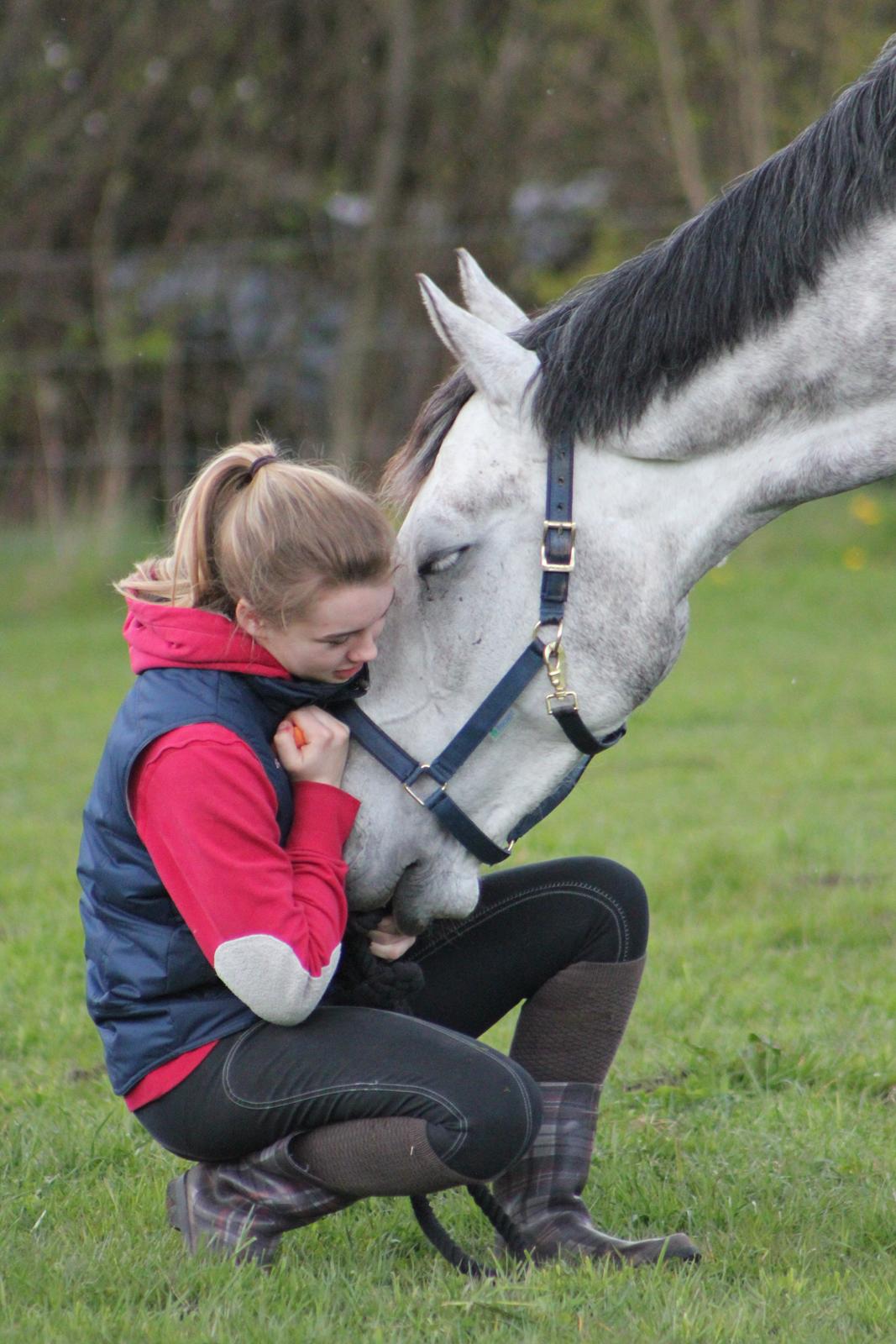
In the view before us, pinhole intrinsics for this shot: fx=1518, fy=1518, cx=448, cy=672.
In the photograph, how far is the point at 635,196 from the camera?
44.0ft

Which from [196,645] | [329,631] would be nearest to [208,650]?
[196,645]

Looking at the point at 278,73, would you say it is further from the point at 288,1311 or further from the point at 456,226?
the point at 288,1311

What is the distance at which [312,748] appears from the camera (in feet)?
7.77

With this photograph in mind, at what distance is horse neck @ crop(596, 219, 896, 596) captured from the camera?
97.0 inches

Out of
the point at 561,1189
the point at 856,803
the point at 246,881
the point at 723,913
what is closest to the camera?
Answer: the point at 246,881

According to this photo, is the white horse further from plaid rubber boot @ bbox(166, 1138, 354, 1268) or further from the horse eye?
plaid rubber boot @ bbox(166, 1138, 354, 1268)

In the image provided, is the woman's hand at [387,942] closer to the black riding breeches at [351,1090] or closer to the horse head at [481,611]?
the horse head at [481,611]

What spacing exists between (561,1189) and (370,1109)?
1.50ft

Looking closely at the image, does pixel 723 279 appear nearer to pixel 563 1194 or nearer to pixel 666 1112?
pixel 563 1194

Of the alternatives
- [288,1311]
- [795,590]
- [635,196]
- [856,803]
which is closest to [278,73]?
[635,196]

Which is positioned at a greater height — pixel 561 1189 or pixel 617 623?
pixel 617 623

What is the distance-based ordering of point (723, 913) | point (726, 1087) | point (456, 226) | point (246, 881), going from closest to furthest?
point (246, 881), point (726, 1087), point (723, 913), point (456, 226)

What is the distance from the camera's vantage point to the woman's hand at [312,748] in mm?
2367

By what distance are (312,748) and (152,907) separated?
1.15ft
